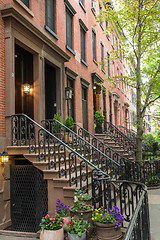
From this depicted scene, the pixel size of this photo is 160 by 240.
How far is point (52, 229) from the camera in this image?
4551 mm

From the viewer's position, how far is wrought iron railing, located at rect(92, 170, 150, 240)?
281 centimetres

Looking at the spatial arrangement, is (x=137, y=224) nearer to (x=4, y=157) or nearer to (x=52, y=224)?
(x=52, y=224)

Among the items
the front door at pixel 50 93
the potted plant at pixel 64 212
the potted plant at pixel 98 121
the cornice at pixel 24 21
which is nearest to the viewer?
the potted plant at pixel 64 212

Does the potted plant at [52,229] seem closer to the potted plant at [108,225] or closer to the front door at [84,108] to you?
the potted plant at [108,225]

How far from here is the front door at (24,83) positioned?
8508mm

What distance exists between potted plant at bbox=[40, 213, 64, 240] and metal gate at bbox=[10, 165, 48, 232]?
149cm

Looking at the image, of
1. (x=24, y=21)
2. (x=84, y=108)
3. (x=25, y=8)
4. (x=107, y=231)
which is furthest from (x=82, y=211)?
(x=84, y=108)

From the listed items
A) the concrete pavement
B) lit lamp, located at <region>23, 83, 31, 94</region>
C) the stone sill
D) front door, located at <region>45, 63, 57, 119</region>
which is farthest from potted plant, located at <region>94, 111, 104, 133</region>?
the stone sill

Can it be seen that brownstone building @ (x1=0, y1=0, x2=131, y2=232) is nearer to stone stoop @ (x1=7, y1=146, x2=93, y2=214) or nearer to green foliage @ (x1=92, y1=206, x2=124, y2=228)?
stone stoop @ (x1=7, y1=146, x2=93, y2=214)

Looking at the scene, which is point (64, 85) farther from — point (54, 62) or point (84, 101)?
point (84, 101)

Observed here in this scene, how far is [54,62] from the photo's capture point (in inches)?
369

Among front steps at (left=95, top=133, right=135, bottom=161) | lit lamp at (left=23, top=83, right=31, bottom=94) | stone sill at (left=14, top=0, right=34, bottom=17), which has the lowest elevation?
front steps at (left=95, top=133, right=135, bottom=161)

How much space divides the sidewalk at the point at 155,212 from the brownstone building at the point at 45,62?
3.62m

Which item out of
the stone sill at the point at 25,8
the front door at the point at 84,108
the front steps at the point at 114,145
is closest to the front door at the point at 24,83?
the stone sill at the point at 25,8
